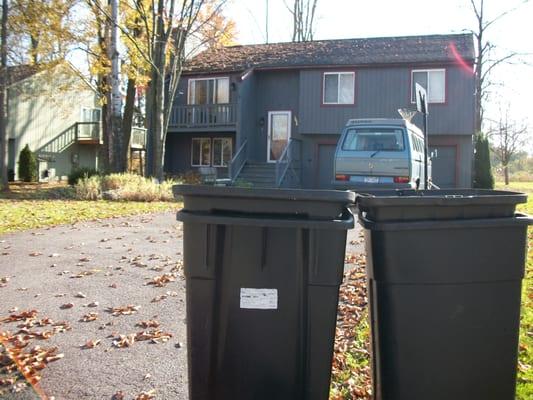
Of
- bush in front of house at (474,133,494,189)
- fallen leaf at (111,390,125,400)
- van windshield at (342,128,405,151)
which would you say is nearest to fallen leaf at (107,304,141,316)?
fallen leaf at (111,390,125,400)

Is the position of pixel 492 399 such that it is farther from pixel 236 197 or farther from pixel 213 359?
pixel 236 197

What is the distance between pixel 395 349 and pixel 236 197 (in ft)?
3.72

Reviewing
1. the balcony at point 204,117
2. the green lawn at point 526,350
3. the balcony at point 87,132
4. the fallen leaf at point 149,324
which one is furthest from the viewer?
the balcony at point 87,132

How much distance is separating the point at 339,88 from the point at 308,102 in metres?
1.45

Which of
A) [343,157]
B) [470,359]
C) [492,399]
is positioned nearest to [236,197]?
[470,359]

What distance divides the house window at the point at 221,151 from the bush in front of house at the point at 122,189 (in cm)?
802

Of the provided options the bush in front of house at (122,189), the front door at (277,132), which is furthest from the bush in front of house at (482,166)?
the bush in front of house at (122,189)

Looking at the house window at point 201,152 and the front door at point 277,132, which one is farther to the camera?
the house window at point 201,152

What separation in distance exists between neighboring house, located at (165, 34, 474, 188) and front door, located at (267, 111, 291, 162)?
0.05 metres

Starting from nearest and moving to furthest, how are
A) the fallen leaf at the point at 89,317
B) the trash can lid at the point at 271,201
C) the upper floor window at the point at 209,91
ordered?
the trash can lid at the point at 271,201 → the fallen leaf at the point at 89,317 → the upper floor window at the point at 209,91

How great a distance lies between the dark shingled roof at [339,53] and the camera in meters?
21.7

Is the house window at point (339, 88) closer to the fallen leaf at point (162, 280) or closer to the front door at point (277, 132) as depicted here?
the front door at point (277, 132)

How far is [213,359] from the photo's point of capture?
2672 millimetres

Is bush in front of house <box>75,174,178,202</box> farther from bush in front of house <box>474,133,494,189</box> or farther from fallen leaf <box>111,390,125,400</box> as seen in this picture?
bush in front of house <box>474,133,494,189</box>
